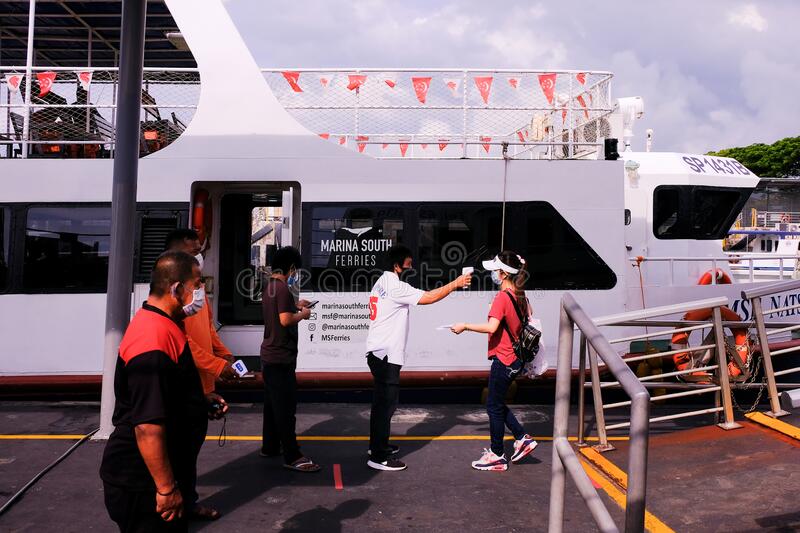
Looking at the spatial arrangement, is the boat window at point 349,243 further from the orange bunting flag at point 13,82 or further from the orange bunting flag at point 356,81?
the orange bunting flag at point 13,82

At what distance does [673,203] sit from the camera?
29.7ft

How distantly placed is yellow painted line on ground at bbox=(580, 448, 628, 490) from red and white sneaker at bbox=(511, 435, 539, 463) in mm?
412

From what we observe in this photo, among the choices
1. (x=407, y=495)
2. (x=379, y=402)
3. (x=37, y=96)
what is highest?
(x=37, y=96)

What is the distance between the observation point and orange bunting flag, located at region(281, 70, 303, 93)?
800cm

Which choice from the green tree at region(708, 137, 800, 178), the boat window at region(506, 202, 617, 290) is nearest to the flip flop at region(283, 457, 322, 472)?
the boat window at region(506, 202, 617, 290)

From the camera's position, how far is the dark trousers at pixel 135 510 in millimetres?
2746

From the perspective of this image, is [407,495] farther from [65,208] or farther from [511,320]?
[65,208]

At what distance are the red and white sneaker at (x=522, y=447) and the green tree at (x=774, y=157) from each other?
73649mm

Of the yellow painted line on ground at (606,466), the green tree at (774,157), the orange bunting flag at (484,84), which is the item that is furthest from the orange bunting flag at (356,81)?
the green tree at (774,157)

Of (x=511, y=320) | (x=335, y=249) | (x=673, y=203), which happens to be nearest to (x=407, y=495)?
(x=511, y=320)

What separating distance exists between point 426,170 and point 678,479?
14.3ft

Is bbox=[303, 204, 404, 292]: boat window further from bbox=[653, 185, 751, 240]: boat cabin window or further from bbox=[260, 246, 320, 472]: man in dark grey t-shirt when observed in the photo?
bbox=[653, 185, 751, 240]: boat cabin window

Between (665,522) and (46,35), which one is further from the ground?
(46,35)

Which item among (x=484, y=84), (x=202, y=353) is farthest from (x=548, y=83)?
(x=202, y=353)
